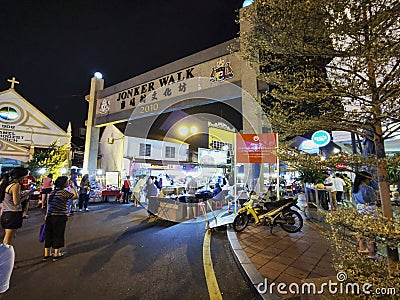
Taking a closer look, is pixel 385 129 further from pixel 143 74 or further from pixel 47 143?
pixel 47 143

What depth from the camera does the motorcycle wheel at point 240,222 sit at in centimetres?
538

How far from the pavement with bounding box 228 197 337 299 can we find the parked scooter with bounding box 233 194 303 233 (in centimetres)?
18

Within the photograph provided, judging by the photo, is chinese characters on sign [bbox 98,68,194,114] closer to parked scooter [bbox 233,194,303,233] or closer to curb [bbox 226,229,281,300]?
parked scooter [bbox 233,194,303,233]

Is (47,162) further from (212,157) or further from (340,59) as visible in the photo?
(340,59)

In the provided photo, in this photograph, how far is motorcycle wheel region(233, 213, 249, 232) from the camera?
5383 millimetres

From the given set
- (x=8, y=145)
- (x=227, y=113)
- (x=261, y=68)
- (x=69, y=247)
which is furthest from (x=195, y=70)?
(x=8, y=145)

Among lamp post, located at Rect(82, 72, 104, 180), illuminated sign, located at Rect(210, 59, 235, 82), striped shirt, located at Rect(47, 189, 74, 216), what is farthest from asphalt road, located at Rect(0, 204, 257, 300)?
lamp post, located at Rect(82, 72, 104, 180)

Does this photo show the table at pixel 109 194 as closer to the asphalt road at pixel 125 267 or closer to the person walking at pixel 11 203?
the asphalt road at pixel 125 267

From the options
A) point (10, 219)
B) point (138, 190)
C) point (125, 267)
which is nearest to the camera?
point (125, 267)

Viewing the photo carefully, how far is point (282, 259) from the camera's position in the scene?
3.62m

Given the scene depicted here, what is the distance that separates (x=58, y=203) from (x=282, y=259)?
4.26 meters

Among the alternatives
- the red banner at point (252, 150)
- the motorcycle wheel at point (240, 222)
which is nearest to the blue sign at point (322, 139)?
the red banner at point (252, 150)

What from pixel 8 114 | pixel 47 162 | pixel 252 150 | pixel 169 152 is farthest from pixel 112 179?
pixel 252 150

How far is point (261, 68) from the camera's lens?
10.4ft
